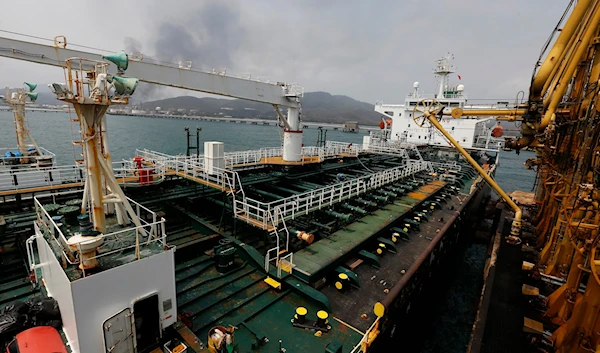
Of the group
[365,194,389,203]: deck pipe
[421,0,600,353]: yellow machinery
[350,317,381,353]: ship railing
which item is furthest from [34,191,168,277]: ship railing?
[365,194,389,203]: deck pipe

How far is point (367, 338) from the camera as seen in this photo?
8.73 meters

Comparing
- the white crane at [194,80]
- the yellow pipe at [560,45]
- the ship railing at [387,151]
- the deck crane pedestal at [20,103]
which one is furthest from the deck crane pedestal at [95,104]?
the ship railing at [387,151]

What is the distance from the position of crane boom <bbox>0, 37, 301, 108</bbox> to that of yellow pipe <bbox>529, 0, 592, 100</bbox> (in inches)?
558

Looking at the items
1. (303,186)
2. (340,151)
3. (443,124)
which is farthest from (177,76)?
(443,124)

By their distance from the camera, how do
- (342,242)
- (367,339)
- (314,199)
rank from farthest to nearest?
1. (314,199)
2. (342,242)
3. (367,339)

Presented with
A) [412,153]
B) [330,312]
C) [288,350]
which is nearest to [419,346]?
[330,312]

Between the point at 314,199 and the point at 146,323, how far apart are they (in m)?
11.5

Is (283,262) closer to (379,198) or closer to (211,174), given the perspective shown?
(211,174)

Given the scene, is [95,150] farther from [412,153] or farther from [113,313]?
[412,153]

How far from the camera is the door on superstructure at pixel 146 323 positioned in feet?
24.0

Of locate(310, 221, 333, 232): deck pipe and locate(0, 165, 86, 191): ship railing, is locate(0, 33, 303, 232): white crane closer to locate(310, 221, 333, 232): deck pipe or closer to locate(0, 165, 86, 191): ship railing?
locate(0, 165, 86, 191): ship railing

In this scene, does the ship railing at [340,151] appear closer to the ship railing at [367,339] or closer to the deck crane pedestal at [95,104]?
the ship railing at [367,339]

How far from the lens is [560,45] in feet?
43.1

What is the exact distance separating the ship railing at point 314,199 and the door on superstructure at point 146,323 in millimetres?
5384
